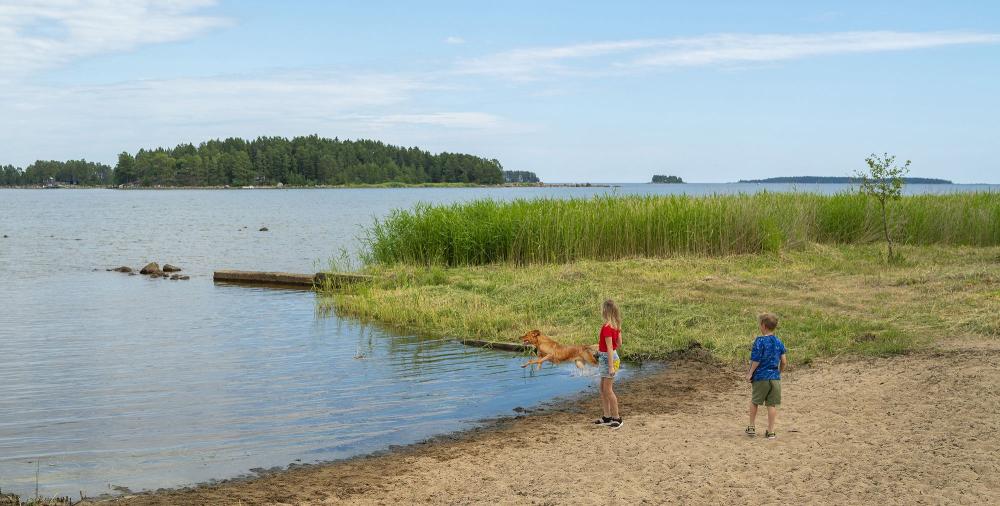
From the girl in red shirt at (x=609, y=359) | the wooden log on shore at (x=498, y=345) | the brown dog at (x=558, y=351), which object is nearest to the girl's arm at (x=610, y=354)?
the girl in red shirt at (x=609, y=359)

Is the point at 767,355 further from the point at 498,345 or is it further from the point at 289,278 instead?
the point at 289,278

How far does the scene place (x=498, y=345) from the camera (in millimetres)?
13594

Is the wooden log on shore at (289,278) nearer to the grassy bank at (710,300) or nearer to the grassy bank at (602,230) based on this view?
the grassy bank at (710,300)

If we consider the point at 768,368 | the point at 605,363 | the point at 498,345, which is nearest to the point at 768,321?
the point at 768,368

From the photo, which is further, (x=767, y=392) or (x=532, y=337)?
(x=532, y=337)

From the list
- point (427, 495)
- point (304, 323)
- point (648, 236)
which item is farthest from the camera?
point (648, 236)

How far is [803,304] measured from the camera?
1569 centimetres

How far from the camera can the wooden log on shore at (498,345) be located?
43.2 feet

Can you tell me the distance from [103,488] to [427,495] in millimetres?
3015

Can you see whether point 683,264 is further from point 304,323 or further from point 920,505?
point 920,505

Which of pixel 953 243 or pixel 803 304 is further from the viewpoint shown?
pixel 953 243

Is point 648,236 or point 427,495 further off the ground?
point 648,236

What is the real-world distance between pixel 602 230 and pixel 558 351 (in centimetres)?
1210

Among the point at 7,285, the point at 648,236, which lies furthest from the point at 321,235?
the point at 648,236
